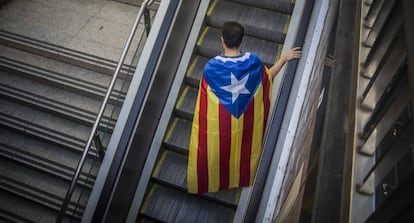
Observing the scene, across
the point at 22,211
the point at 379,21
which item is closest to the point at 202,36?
the point at 379,21

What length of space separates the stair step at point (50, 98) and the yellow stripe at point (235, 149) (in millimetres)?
2040

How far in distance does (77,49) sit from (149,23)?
1.64 m

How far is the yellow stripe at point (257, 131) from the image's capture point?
3396 millimetres

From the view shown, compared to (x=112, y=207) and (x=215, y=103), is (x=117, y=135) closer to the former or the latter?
(x=112, y=207)

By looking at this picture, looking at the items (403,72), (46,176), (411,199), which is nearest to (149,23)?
(46,176)

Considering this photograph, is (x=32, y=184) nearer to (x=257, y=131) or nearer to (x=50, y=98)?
(x=50, y=98)

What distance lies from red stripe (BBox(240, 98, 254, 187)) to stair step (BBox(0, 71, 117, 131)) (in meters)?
2.12

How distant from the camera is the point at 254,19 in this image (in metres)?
4.29

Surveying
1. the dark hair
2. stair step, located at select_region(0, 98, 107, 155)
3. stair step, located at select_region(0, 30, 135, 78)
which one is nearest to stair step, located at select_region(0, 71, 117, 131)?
stair step, located at select_region(0, 98, 107, 155)

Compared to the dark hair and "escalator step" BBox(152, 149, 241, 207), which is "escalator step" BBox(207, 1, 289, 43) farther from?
"escalator step" BBox(152, 149, 241, 207)

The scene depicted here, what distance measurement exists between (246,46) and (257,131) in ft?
3.96

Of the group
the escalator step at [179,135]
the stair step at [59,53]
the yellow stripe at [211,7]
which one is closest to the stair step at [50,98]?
the stair step at [59,53]

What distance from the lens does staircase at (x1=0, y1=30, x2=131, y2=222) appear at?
14.9 feet

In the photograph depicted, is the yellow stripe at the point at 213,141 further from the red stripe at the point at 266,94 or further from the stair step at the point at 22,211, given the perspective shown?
the stair step at the point at 22,211
